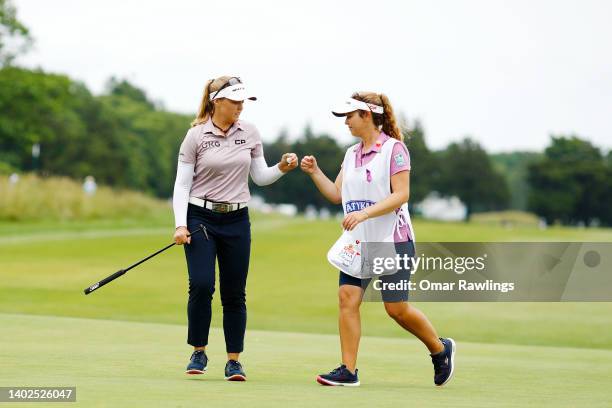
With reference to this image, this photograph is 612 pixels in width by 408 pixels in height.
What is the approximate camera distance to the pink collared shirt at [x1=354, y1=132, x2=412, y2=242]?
281 inches

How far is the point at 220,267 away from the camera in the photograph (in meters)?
7.70

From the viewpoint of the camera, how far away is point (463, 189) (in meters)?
138

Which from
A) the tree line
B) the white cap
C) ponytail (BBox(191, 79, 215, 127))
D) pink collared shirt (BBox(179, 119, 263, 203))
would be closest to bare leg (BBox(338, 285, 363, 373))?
pink collared shirt (BBox(179, 119, 263, 203))

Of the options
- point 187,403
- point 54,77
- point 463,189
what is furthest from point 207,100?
point 463,189

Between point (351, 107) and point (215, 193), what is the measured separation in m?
1.04

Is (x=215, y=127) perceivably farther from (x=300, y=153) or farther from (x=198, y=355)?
(x=300, y=153)

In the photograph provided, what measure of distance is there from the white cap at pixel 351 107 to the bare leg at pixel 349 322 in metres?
1.06

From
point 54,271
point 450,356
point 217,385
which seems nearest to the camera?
point 217,385

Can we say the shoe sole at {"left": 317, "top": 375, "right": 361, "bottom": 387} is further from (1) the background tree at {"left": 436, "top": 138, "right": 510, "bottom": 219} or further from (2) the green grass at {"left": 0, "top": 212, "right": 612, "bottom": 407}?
(1) the background tree at {"left": 436, "top": 138, "right": 510, "bottom": 219}

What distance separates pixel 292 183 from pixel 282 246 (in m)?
104

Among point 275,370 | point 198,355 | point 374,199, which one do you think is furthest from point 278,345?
point 374,199

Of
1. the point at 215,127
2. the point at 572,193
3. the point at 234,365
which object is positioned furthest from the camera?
the point at 572,193

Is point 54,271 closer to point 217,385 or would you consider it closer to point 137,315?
point 137,315

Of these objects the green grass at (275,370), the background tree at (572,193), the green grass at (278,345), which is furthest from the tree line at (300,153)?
the green grass at (275,370)
